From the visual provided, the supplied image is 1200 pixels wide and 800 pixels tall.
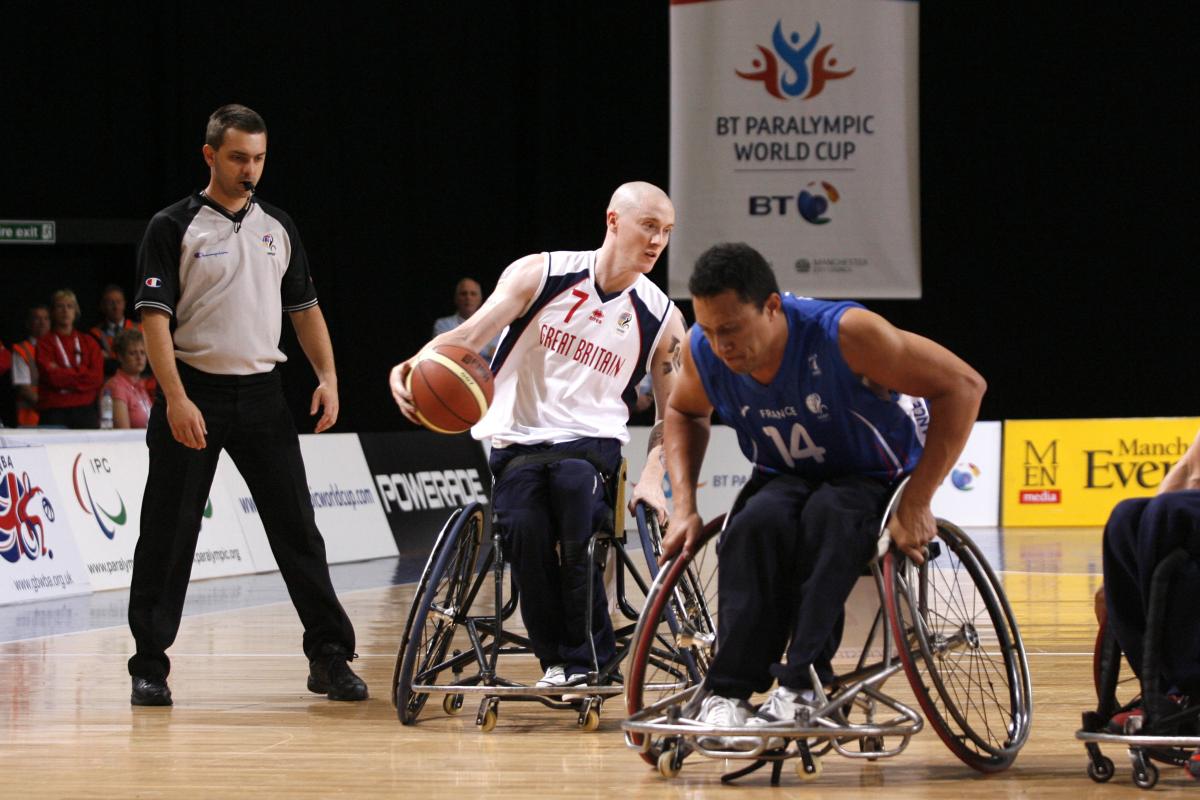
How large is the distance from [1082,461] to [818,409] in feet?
28.0

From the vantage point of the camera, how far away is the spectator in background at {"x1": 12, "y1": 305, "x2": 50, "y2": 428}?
9.98m

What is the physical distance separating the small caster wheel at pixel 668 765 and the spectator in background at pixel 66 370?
7224mm

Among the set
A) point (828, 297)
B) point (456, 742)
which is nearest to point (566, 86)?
point (828, 297)

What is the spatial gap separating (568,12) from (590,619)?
9.39 meters

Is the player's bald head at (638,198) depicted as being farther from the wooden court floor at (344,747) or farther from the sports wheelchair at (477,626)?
the wooden court floor at (344,747)

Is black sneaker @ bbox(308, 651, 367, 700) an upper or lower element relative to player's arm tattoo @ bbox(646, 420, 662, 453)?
lower

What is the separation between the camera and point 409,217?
12.7 meters

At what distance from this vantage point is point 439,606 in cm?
416

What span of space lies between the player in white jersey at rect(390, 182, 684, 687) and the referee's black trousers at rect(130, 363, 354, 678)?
23.9 inches

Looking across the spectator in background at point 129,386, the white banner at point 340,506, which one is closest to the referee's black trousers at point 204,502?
Answer: the white banner at point 340,506

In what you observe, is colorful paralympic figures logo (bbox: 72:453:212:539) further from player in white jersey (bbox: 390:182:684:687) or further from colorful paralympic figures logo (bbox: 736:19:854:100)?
colorful paralympic figures logo (bbox: 736:19:854:100)

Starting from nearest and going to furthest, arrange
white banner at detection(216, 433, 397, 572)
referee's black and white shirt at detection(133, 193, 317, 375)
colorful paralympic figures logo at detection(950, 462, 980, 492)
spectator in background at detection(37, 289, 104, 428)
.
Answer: referee's black and white shirt at detection(133, 193, 317, 375) → white banner at detection(216, 433, 397, 572) → spectator in background at detection(37, 289, 104, 428) → colorful paralympic figures logo at detection(950, 462, 980, 492)

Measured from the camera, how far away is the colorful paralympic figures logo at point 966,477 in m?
11.2

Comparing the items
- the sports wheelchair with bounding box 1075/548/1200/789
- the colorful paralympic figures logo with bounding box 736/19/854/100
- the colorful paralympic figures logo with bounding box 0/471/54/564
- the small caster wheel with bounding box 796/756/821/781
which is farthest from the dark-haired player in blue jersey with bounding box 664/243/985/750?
the colorful paralympic figures logo with bounding box 736/19/854/100
